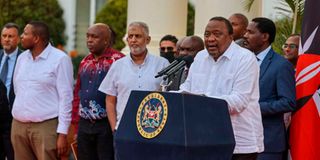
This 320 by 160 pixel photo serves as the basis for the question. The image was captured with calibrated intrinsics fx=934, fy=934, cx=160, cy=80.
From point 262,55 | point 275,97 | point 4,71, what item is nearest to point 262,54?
point 262,55

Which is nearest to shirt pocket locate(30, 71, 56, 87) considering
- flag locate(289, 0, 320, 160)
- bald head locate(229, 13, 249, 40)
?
bald head locate(229, 13, 249, 40)

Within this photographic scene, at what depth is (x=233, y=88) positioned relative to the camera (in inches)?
288

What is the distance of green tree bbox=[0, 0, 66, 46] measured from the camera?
37.1 meters

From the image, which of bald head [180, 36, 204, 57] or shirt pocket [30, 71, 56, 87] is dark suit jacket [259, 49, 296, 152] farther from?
shirt pocket [30, 71, 56, 87]

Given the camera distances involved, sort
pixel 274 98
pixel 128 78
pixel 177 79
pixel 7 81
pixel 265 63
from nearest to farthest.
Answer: pixel 274 98 < pixel 265 63 < pixel 177 79 < pixel 128 78 < pixel 7 81

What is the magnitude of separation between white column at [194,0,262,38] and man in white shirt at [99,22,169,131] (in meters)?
3.24

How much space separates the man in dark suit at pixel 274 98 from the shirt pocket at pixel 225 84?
1018 millimetres

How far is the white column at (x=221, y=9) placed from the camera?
1273cm

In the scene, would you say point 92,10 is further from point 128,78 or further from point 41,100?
point 128,78

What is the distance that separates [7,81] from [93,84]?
2.53 m

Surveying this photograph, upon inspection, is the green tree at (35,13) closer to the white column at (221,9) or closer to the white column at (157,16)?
the white column at (157,16)

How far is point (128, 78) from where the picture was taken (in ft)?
30.7

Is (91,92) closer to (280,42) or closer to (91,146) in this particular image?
(91,146)

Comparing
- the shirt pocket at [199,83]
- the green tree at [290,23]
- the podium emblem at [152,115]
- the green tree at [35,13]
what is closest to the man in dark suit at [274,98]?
the shirt pocket at [199,83]
